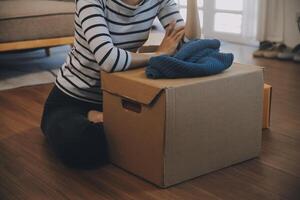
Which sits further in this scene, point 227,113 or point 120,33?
point 120,33

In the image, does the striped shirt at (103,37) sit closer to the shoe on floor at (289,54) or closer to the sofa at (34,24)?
the sofa at (34,24)

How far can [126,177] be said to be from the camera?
5.57ft

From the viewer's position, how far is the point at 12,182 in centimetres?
167

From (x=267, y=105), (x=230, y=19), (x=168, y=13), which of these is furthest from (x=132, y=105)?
(x=230, y=19)

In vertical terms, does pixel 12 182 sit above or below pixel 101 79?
below

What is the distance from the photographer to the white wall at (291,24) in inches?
142

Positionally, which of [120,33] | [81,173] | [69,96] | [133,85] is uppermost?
[120,33]

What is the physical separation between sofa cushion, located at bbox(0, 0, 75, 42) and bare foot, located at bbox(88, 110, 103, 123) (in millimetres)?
1240

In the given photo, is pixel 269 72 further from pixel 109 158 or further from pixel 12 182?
pixel 12 182

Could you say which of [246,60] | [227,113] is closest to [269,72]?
[246,60]

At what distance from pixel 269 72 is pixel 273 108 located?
2.55 ft

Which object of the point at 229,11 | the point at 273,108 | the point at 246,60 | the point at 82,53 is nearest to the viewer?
the point at 82,53

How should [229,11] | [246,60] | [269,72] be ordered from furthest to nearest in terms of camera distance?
[229,11] < [246,60] < [269,72]

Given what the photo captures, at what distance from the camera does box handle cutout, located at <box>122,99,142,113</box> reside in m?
1.63
